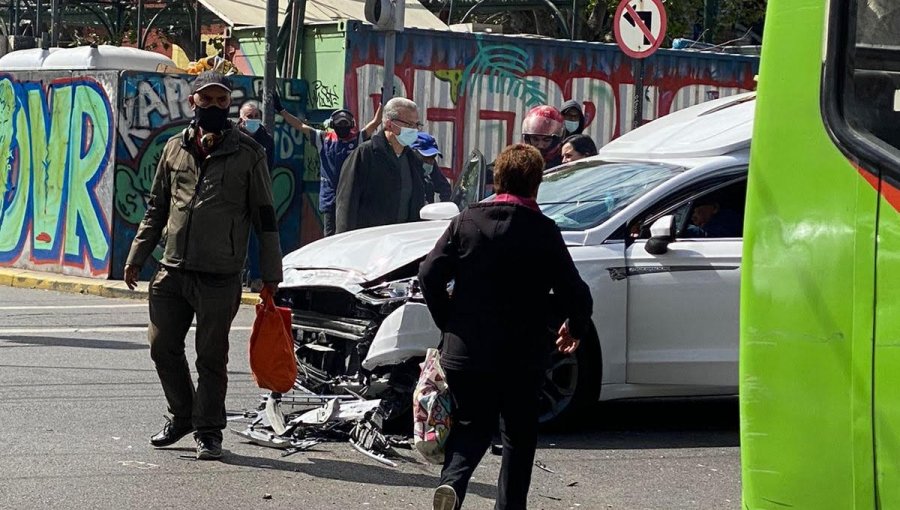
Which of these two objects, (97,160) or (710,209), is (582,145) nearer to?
(710,209)

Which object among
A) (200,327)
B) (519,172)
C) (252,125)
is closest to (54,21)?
(252,125)

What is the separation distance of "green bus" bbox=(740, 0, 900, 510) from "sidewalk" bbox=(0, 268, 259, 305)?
1143 centimetres

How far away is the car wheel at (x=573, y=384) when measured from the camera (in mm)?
8289

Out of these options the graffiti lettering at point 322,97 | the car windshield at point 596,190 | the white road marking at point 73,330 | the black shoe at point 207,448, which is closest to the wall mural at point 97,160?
the graffiti lettering at point 322,97

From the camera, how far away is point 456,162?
16.6m

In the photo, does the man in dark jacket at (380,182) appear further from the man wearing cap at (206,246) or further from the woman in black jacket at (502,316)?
the woman in black jacket at (502,316)

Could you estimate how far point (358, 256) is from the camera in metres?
8.27

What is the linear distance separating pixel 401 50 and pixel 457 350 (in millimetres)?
10395

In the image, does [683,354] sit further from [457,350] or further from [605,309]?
[457,350]

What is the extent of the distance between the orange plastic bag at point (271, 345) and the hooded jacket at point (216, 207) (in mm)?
166

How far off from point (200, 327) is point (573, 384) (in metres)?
2.10

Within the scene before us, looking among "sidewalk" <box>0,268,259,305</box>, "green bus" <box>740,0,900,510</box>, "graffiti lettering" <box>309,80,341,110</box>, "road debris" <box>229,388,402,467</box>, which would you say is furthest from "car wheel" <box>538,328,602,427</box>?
"graffiti lettering" <box>309,80,341,110</box>

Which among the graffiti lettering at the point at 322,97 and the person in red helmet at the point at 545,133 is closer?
the person in red helmet at the point at 545,133

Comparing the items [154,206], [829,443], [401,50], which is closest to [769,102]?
[829,443]
